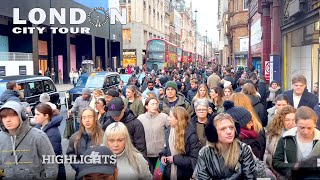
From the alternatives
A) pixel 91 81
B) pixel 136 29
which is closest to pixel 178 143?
pixel 91 81

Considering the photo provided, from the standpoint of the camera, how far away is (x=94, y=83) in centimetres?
1728

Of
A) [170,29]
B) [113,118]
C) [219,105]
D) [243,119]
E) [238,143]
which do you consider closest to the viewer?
[238,143]

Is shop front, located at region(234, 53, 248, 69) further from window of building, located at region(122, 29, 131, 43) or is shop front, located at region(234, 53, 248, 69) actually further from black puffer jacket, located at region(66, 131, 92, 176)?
black puffer jacket, located at region(66, 131, 92, 176)

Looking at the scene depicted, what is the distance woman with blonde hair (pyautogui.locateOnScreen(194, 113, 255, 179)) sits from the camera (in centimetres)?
345

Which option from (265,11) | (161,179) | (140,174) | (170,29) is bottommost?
(161,179)

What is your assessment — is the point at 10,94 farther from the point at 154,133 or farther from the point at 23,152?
the point at 23,152

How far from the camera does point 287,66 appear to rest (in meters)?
16.5

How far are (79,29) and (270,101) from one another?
110 ft

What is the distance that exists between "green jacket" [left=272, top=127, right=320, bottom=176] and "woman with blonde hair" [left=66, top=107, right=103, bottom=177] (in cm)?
215

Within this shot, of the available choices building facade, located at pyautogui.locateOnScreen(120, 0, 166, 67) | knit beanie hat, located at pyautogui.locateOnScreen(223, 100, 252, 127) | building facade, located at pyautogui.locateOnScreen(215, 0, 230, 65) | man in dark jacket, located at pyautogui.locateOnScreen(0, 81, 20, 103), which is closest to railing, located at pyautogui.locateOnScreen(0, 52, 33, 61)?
building facade, located at pyautogui.locateOnScreen(215, 0, 230, 65)

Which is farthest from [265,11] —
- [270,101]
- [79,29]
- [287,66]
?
[79,29]

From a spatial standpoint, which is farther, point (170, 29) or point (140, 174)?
point (170, 29)

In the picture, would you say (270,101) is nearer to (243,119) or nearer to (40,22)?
(243,119)

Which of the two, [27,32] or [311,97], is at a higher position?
[27,32]
